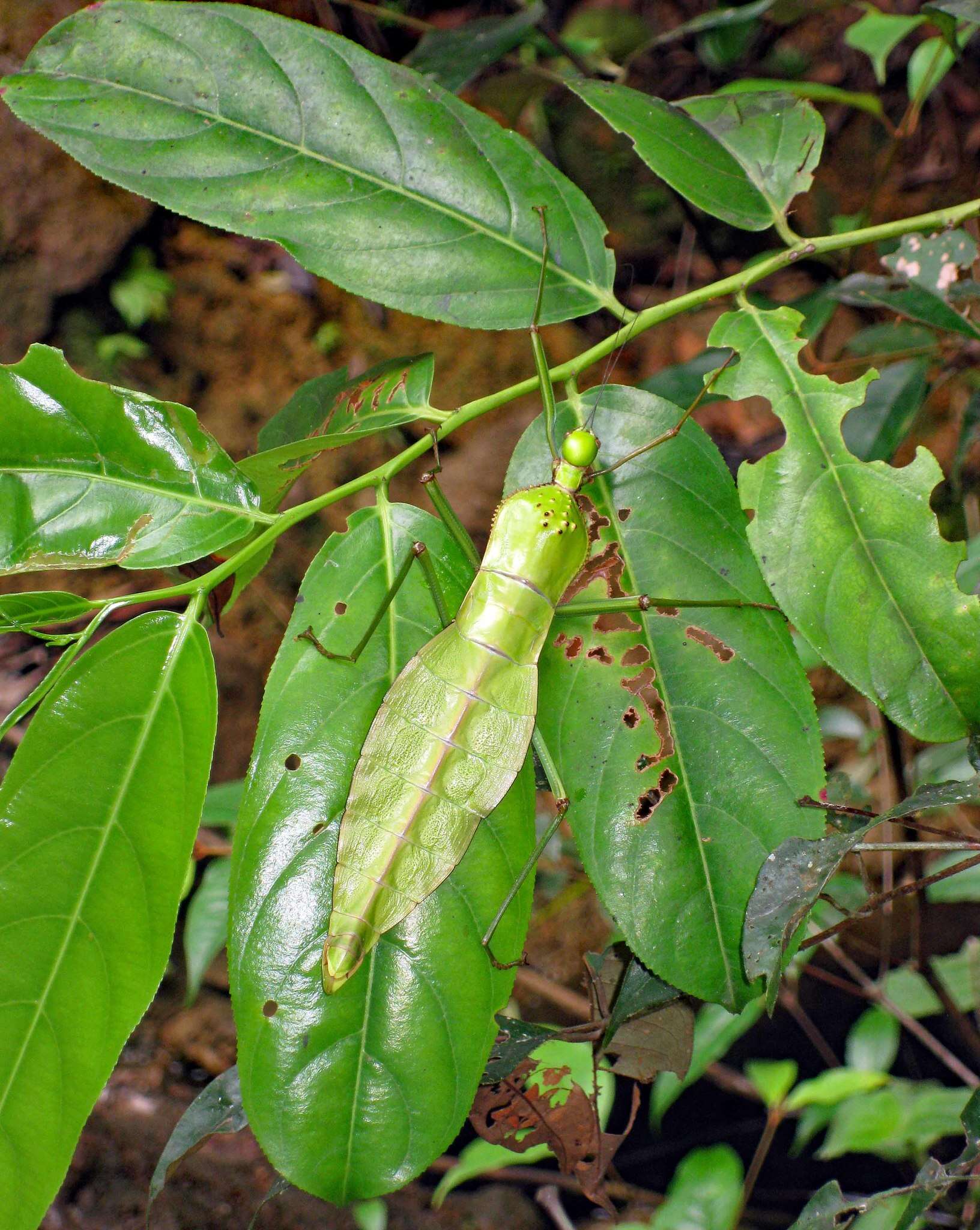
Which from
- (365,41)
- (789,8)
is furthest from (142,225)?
(789,8)

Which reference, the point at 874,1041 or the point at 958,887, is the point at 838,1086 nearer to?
the point at 874,1041

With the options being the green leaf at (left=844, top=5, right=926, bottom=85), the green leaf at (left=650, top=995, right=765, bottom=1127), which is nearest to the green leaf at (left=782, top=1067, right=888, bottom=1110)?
the green leaf at (left=650, top=995, right=765, bottom=1127)

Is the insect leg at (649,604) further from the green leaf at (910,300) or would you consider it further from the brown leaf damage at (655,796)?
the green leaf at (910,300)

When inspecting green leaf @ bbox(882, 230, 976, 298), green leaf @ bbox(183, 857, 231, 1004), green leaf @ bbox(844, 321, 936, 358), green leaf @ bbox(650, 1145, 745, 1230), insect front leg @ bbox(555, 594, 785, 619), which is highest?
green leaf @ bbox(882, 230, 976, 298)

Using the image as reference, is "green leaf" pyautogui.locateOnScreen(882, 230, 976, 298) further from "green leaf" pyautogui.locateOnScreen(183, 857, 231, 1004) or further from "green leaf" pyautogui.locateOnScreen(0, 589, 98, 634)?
"green leaf" pyautogui.locateOnScreen(183, 857, 231, 1004)

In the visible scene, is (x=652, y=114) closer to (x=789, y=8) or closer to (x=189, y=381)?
(x=789, y=8)
